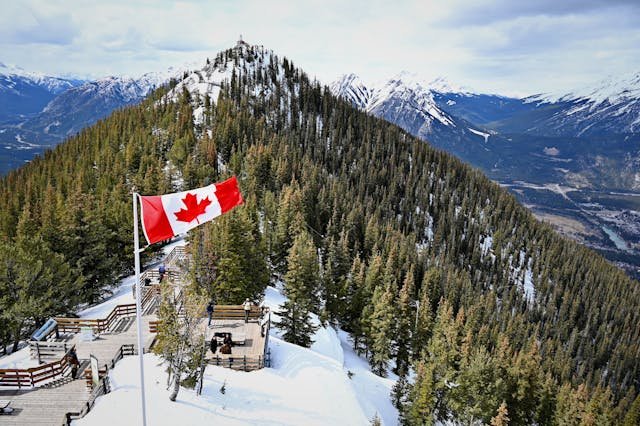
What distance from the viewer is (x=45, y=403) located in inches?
858

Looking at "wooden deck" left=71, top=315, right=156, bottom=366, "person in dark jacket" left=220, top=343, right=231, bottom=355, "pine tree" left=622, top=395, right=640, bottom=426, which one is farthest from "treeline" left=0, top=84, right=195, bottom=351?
"pine tree" left=622, top=395, right=640, bottom=426

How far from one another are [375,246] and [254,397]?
4902cm

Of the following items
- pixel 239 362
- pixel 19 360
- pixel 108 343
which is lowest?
pixel 19 360

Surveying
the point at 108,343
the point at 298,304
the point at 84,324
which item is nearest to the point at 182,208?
the point at 108,343

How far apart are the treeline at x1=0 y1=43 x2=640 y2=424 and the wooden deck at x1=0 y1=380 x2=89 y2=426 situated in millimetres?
13352

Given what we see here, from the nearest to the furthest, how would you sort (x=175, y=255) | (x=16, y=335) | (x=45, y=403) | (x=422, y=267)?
(x=45, y=403)
(x=16, y=335)
(x=175, y=255)
(x=422, y=267)

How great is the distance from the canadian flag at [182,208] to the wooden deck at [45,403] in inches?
540

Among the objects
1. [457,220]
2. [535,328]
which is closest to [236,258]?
[535,328]

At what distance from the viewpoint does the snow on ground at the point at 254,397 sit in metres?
20.6

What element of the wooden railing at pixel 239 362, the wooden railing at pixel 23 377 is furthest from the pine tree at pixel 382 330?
the wooden railing at pixel 23 377

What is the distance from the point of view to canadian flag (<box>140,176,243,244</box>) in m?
14.7

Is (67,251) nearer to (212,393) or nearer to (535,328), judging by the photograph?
(212,393)

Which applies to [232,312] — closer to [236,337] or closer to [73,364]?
[236,337]

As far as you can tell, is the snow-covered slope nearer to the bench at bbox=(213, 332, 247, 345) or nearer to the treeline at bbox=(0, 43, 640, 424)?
the treeline at bbox=(0, 43, 640, 424)
